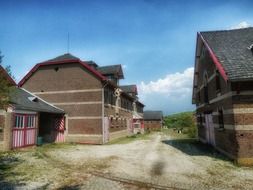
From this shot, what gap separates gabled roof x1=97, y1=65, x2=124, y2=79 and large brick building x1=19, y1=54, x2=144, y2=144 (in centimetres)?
301

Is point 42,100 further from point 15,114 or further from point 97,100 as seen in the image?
point 15,114

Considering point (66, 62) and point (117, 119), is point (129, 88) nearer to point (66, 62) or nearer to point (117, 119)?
point (117, 119)

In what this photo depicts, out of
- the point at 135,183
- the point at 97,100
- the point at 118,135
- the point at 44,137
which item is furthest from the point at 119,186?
the point at 118,135

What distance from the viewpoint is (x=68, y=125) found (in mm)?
22406

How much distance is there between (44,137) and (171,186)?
57.4 feet

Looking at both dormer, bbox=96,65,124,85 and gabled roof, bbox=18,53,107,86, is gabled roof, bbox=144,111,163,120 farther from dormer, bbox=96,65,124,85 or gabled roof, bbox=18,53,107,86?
gabled roof, bbox=18,53,107,86

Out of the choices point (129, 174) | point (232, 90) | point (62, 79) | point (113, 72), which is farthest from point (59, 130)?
point (232, 90)

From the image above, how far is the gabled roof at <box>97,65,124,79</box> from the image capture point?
27.4m

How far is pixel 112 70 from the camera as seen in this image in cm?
2797

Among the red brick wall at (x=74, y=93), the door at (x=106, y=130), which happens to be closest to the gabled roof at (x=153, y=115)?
the door at (x=106, y=130)

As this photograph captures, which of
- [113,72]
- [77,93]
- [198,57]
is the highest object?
[113,72]

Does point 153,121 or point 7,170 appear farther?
point 153,121

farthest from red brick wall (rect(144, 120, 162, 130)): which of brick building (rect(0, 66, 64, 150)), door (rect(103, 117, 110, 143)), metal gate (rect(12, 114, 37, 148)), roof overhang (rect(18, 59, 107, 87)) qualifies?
metal gate (rect(12, 114, 37, 148))

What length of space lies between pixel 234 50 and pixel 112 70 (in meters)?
16.6
